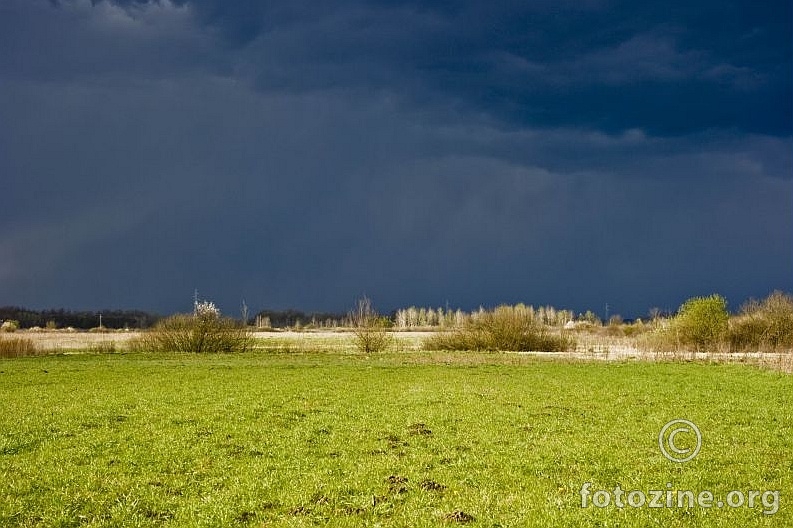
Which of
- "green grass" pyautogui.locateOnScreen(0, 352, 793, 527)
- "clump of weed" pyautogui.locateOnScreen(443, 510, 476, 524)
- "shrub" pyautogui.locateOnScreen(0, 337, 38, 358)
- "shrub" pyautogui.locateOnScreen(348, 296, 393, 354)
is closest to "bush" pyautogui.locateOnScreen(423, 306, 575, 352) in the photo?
"shrub" pyautogui.locateOnScreen(348, 296, 393, 354)

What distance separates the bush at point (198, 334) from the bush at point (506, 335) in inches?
952

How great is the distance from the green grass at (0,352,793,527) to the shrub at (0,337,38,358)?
34333mm

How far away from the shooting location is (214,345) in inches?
2581

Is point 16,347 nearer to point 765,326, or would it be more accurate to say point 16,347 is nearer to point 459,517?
point 459,517

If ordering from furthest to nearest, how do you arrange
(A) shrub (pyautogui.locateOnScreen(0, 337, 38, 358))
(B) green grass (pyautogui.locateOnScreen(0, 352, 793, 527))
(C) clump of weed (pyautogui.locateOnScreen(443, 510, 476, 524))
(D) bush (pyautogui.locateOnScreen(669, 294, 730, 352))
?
1. (D) bush (pyautogui.locateOnScreen(669, 294, 730, 352))
2. (A) shrub (pyautogui.locateOnScreen(0, 337, 38, 358))
3. (B) green grass (pyautogui.locateOnScreen(0, 352, 793, 527))
4. (C) clump of weed (pyautogui.locateOnScreen(443, 510, 476, 524))

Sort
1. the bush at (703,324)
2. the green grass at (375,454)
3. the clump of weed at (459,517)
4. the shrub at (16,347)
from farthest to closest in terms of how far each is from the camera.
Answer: the bush at (703,324), the shrub at (16,347), the green grass at (375,454), the clump of weed at (459,517)

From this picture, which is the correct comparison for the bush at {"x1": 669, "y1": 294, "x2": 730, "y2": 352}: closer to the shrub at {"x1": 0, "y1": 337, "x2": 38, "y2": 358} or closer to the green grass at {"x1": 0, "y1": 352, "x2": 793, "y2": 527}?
the green grass at {"x1": 0, "y1": 352, "x2": 793, "y2": 527}

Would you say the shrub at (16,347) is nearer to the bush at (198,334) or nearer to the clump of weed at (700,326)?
the bush at (198,334)

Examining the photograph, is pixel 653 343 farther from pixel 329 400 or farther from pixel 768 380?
pixel 329 400

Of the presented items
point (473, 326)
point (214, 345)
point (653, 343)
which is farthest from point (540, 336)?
point (214, 345)

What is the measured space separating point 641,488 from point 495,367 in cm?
2914

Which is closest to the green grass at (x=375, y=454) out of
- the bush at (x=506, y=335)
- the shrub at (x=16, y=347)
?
the shrub at (x=16, y=347)

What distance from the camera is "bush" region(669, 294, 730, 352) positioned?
6319cm

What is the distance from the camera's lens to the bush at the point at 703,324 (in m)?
63.2
